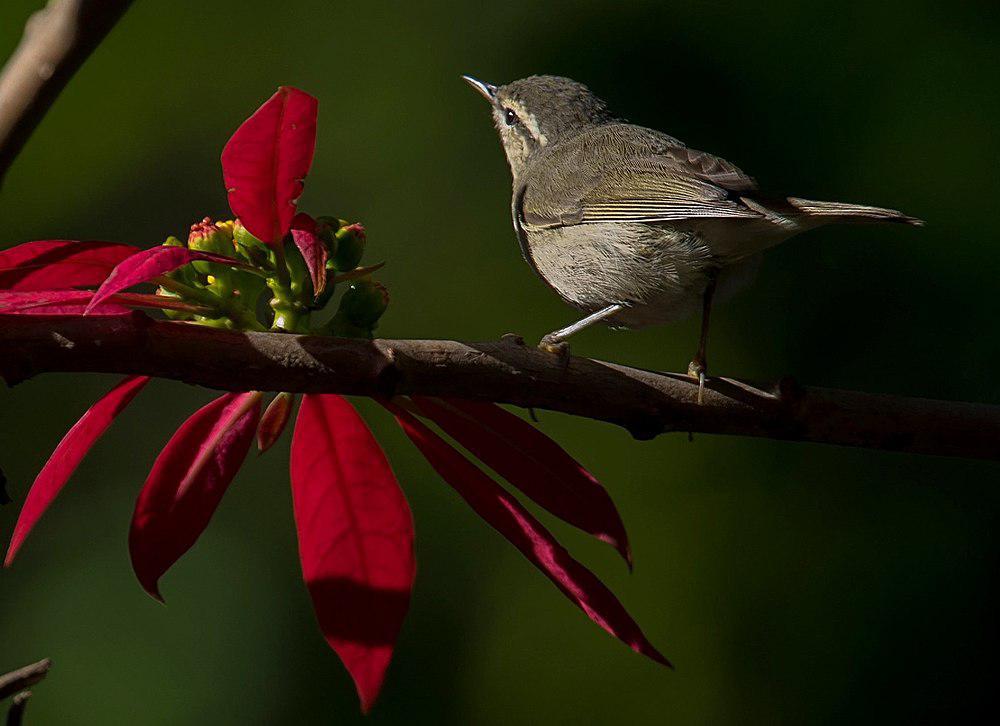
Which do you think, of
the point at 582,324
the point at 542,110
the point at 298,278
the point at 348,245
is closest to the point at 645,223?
the point at 582,324

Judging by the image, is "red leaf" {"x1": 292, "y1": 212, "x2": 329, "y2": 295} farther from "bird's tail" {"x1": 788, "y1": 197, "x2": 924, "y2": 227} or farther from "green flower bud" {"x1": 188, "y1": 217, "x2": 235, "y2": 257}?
"bird's tail" {"x1": 788, "y1": 197, "x2": 924, "y2": 227}

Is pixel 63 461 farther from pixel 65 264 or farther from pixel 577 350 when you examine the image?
pixel 577 350

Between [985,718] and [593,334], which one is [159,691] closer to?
[593,334]

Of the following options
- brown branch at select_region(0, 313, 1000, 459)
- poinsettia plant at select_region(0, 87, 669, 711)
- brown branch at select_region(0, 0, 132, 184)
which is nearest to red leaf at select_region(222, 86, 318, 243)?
poinsettia plant at select_region(0, 87, 669, 711)

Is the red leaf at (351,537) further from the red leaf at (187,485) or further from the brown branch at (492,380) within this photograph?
the brown branch at (492,380)

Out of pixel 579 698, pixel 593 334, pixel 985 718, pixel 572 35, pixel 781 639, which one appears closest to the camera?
pixel 985 718

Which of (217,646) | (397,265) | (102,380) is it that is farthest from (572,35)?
Answer: (217,646)

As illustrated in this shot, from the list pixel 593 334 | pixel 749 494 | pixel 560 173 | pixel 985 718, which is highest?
pixel 560 173
